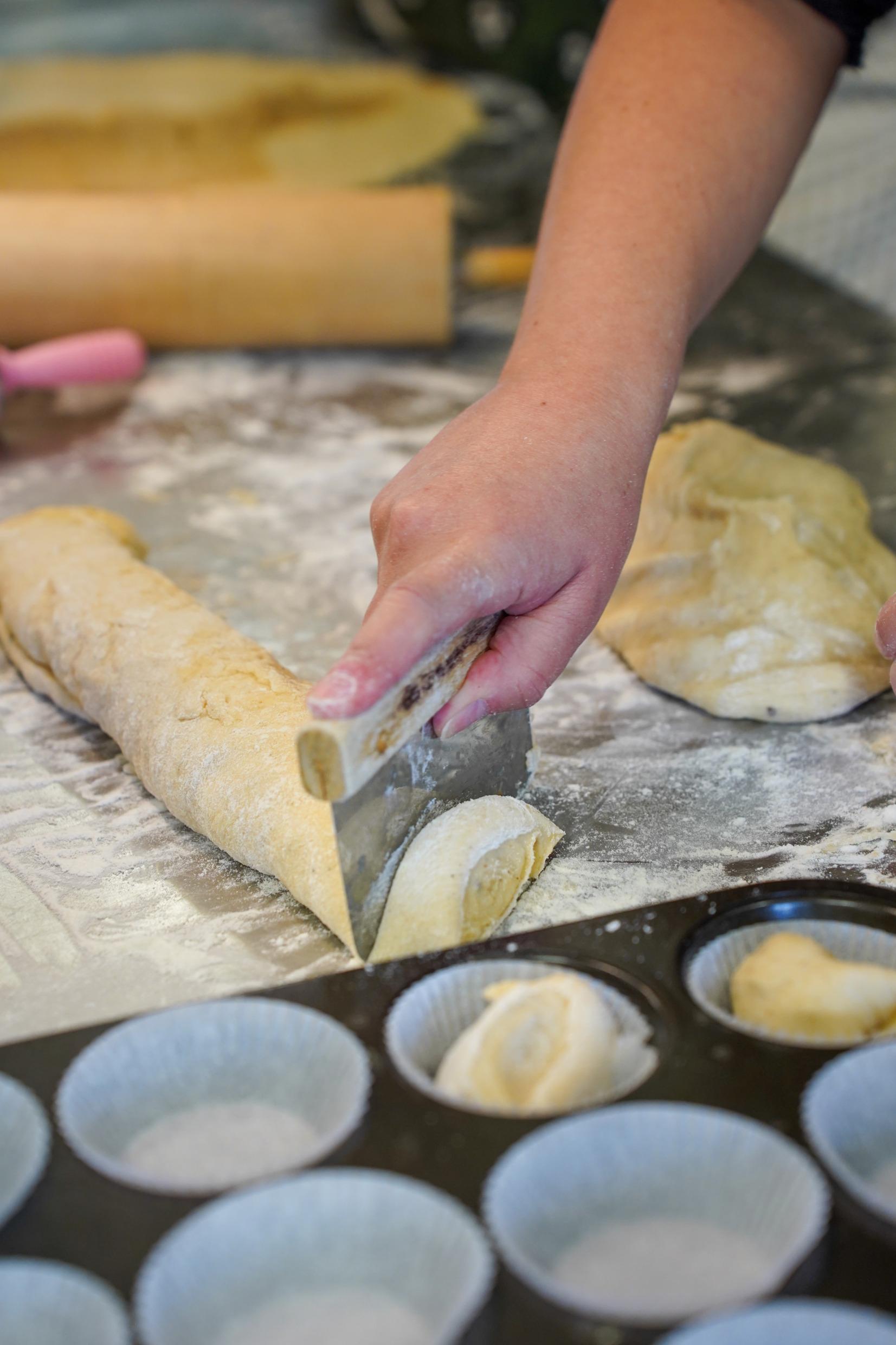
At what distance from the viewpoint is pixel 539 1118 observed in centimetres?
112

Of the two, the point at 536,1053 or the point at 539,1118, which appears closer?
the point at 539,1118

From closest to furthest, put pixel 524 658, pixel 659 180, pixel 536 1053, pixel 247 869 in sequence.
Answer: pixel 536 1053 < pixel 524 658 < pixel 247 869 < pixel 659 180

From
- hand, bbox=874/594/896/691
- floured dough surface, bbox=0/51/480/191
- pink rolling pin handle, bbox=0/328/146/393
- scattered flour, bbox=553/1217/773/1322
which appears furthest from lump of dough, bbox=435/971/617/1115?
floured dough surface, bbox=0/51/480/191

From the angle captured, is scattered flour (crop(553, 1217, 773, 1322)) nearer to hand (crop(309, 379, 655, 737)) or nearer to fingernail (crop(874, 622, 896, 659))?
hand (crop(309, 379, 655, 737))

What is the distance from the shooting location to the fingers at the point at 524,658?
1551 millimetres

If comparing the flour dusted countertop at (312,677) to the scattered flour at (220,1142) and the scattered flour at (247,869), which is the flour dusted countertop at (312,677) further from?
the scattered flour at (220,1142)

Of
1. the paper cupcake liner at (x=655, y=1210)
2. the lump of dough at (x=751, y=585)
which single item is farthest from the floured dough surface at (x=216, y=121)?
the paper cupcake liner at (x=655, y=1210)

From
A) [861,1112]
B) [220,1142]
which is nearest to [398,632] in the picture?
[220,1142]

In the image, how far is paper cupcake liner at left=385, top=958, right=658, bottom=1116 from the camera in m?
1.23

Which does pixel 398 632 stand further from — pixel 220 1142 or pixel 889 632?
pixel 889 632

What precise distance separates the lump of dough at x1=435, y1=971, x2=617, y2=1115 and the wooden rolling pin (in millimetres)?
2378

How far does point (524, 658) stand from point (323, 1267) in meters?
0.76

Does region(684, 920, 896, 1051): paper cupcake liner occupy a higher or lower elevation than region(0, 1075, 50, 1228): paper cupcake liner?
lower

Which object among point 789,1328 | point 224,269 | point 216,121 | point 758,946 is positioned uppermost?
point 216,121
